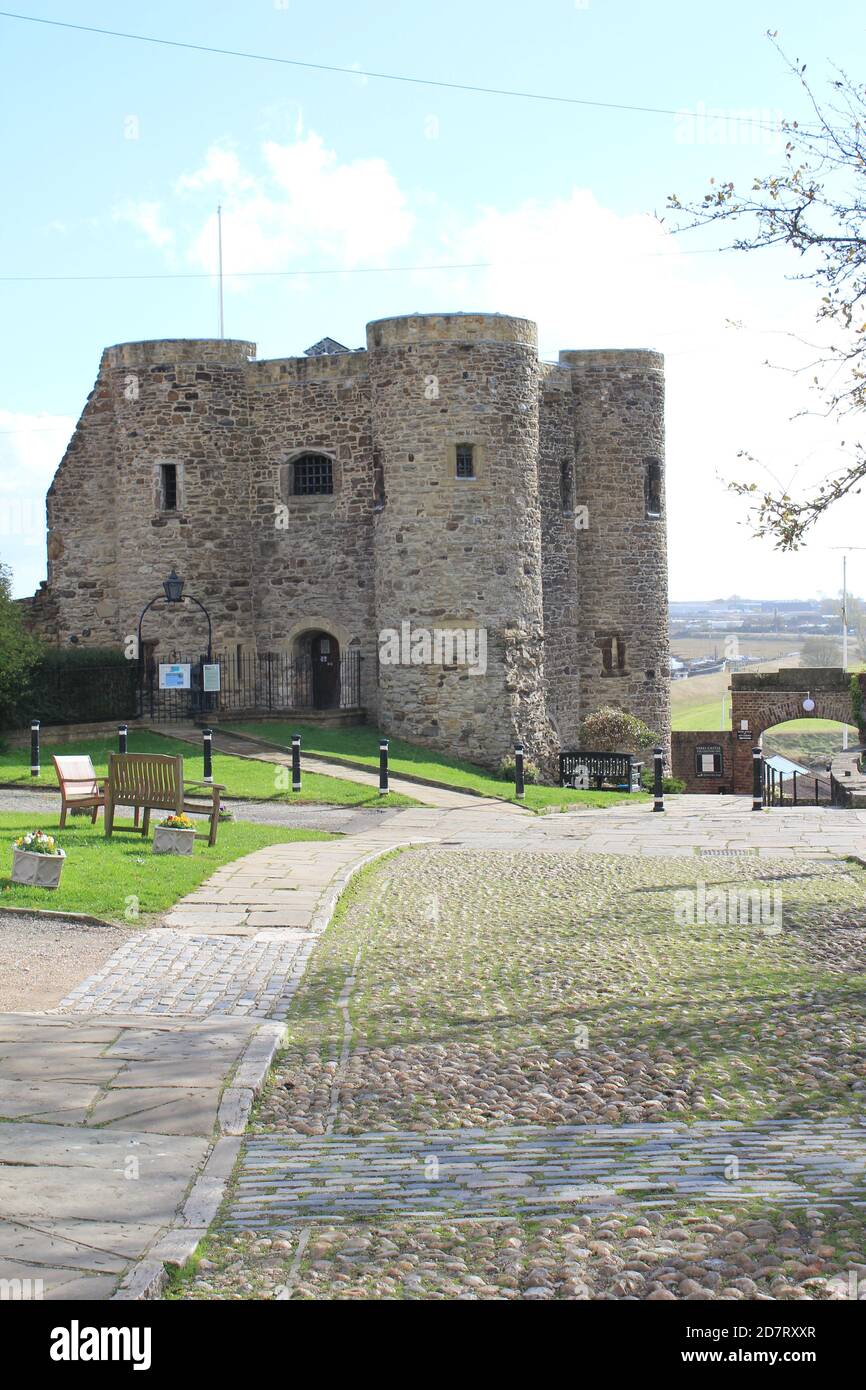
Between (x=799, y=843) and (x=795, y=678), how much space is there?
22.9m

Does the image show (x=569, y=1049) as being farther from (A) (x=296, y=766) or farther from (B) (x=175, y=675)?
(B) (x=175, y=675)

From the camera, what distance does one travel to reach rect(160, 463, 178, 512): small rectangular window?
3231 cm

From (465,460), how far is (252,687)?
6.99 m

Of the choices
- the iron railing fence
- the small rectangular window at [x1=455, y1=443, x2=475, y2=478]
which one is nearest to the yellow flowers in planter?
the iron railing fence

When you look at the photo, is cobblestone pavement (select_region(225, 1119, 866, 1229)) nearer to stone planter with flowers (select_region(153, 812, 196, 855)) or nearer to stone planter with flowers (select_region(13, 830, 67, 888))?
stone planter with flowers (select_region(13, 830, 67, 888))

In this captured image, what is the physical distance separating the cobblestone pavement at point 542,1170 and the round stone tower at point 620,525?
29.8 m

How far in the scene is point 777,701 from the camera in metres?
40.9

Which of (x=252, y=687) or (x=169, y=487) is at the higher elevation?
(x=169, y=487)

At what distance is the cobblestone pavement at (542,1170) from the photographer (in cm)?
597


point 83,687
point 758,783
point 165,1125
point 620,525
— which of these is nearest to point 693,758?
point 620,525

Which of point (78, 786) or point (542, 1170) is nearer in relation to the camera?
point (542, 1170)

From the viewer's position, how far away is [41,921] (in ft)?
38.1

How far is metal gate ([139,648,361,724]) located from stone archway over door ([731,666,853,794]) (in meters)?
13.1
